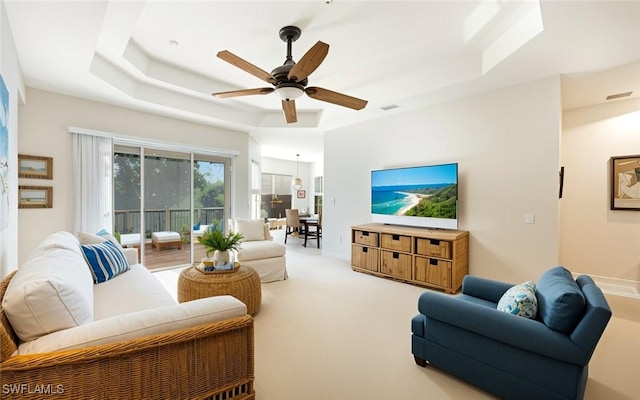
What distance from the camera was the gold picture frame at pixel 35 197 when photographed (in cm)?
350

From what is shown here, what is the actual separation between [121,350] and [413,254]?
3616mm

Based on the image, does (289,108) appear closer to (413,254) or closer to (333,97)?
(333,97)

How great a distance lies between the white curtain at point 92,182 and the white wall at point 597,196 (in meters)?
6.89

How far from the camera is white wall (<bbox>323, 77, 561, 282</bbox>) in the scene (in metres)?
3.37

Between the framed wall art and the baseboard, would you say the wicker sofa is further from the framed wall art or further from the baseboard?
the framed wall art

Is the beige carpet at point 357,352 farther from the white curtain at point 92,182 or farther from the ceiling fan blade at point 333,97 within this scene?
the ceiling fan blade at point 333,97

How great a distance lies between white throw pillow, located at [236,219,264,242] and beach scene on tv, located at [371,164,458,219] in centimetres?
204

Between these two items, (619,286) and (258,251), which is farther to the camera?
(258,251)

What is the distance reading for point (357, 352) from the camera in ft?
7.61

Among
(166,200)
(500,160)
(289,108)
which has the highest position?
(289,108)

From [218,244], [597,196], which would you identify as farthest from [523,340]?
[597,196]

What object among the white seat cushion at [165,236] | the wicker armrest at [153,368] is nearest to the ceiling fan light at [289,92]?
the wicker armrest at [153,368]

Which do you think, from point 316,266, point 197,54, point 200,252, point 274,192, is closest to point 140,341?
point 197,54

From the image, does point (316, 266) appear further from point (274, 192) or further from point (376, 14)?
point (274, 192)
